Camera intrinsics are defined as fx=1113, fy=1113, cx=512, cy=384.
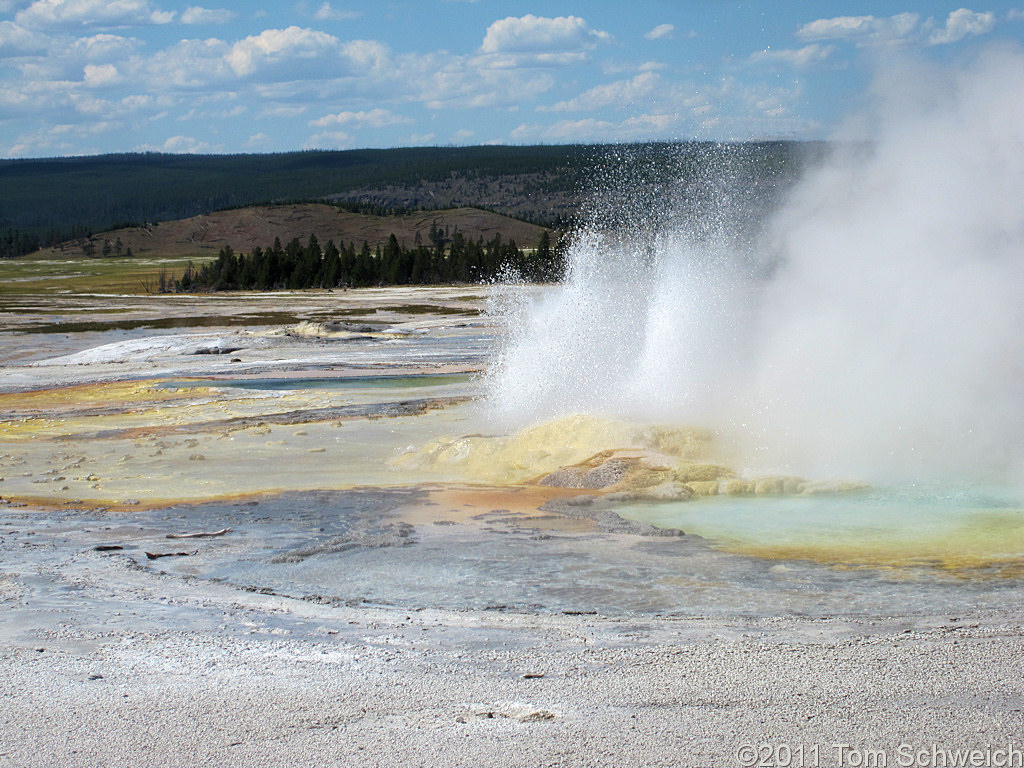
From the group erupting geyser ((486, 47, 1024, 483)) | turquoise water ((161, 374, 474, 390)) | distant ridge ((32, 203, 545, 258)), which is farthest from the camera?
distant ridge ((32, 203, 545, 258))

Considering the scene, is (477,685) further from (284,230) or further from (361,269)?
(284,230)

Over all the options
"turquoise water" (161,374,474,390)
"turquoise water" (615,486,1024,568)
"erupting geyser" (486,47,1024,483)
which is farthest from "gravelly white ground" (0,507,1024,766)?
"turquoise water" (161,374,474,390)

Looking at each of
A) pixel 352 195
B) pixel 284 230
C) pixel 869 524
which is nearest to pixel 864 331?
pixel 869 524

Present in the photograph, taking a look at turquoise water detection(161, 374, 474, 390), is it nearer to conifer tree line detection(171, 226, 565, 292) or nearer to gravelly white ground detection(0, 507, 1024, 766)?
gravelly white ground detection(0, 507, 1024, 766)

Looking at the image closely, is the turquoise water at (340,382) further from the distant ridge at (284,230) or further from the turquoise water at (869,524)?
the distant ridge at (284,230)

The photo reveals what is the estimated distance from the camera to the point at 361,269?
62812mm

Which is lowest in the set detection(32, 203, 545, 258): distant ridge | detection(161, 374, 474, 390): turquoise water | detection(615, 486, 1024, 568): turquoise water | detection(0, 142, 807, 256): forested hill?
detection(161, 374, 474, 390): turquoise water

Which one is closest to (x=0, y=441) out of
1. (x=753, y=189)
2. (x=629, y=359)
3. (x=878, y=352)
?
(x=629, y=359)

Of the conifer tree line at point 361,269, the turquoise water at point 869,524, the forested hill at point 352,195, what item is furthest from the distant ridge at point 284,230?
the turquoise water at point 869,524

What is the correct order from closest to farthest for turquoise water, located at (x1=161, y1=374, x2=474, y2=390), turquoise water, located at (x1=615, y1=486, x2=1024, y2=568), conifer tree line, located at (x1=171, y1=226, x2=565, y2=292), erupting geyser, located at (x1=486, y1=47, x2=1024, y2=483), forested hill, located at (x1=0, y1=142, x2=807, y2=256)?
1. turquoise water, located at (x1=615, y1=486, x2=1024, y2=568)
2. erupting geyser, located at (x1=486, y1=47, x2=1024, y2=483)
3. turquoise water, located at (x1=161, y1=374, x2=474, y2=390)
4. conifer tree line, located at (x1=171, y1=226, x2=565, y2=292)
5. forested hill, located at (x1=0, y1=142, x2=807, y2=256)

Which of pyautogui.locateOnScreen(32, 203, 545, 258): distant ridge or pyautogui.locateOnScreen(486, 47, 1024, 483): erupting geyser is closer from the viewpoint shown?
pyautogui.locateOnScreen(486, 47, 1024, 483): erupting geyser

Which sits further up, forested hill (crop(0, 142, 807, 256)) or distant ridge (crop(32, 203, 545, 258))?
forested hill (crop(0, 142, 807, 256))

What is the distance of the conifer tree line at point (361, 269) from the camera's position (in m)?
60.7

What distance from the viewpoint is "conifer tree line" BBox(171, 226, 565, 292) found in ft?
199
